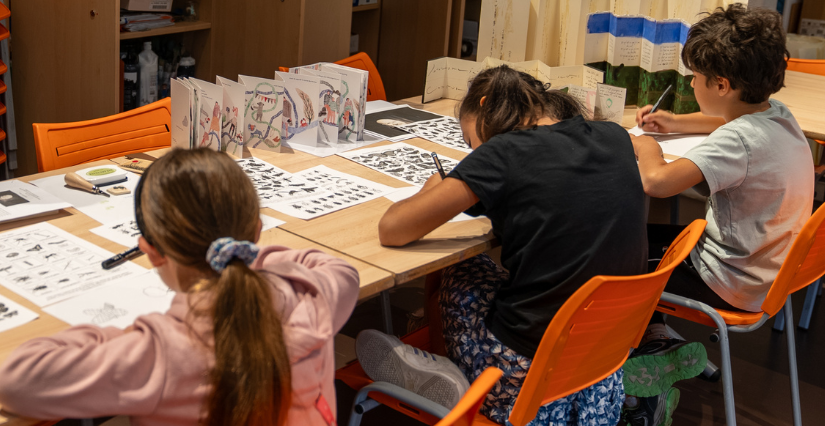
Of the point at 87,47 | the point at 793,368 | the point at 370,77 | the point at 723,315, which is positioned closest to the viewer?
the point at 723,315

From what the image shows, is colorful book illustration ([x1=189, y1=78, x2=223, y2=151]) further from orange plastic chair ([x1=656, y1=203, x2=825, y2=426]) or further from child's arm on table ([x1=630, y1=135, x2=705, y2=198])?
orange plastic chair ([x1=656, y1=203, x2=825, y2=426])

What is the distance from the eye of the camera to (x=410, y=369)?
155cm

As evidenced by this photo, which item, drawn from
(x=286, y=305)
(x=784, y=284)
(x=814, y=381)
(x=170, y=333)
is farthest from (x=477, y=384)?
A: (x=814, y=381)

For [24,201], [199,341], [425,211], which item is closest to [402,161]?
[425,211]

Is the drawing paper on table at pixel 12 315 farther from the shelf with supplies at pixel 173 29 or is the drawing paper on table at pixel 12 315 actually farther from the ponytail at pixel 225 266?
the shelf with supplies at pixel 173 29

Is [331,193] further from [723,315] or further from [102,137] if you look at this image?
[723,315]

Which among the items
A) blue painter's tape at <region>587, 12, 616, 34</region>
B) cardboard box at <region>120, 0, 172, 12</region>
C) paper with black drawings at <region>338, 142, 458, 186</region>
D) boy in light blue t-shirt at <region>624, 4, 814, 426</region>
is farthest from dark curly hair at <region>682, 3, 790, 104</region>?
cardboard box at <region>120, 0, 172, 12</region>

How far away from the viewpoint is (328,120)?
232 cm

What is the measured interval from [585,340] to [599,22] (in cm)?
178

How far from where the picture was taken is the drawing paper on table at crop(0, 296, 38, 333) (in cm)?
123

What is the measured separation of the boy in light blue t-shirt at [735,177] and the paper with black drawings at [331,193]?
2.31 feet

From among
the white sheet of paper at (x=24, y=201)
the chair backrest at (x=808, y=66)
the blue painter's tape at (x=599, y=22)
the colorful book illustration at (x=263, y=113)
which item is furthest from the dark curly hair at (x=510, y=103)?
the chair backrest at (x=808, y=66)

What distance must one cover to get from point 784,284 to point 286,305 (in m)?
1.41

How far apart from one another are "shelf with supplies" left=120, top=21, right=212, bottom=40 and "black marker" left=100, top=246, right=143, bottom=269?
1.89 m
